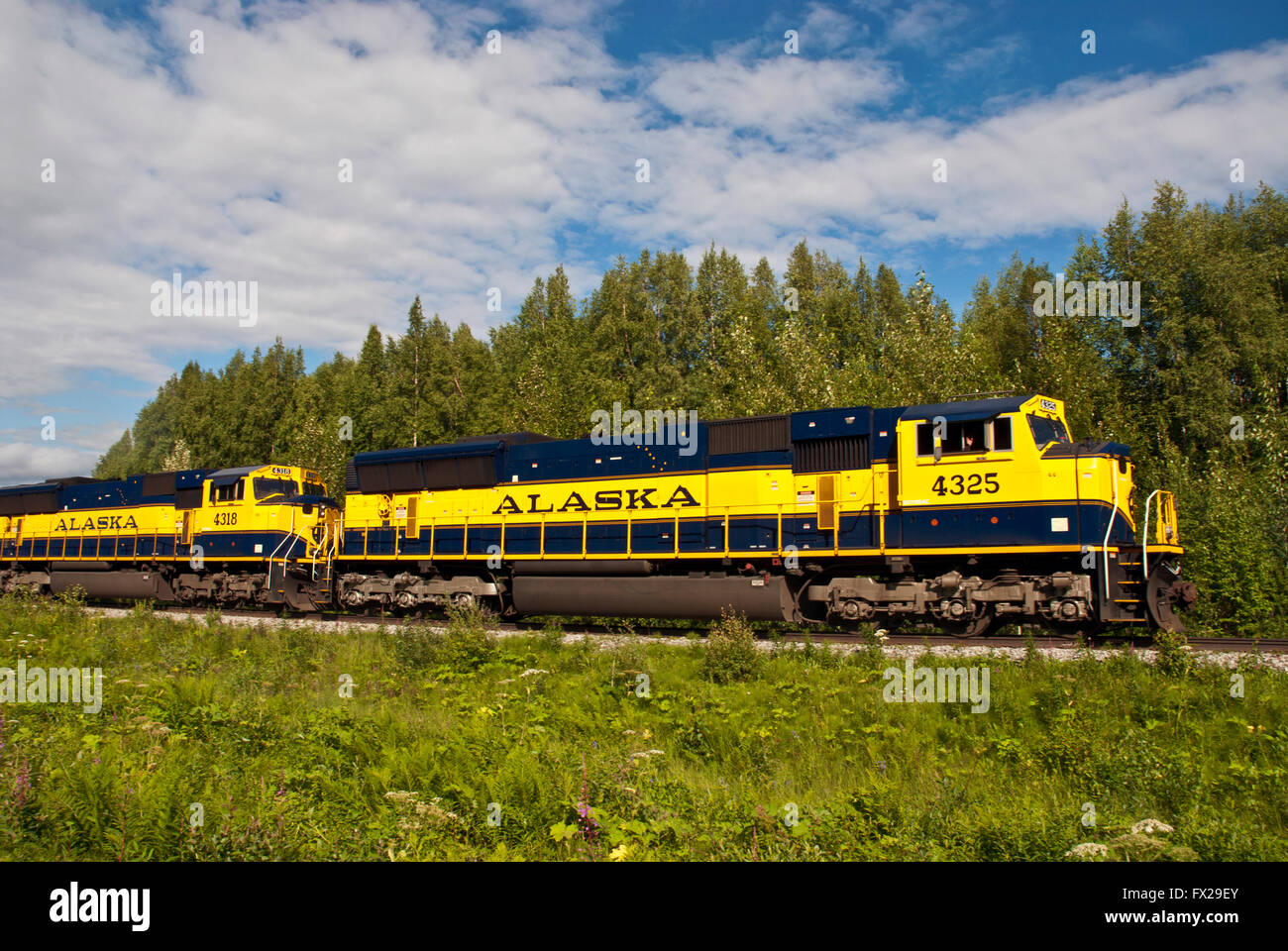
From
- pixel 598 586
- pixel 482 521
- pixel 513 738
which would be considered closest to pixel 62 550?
pixel 482 521

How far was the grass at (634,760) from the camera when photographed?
6.14 m

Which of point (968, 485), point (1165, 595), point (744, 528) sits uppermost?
point (968, 485)

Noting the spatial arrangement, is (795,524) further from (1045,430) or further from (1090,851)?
(1090,851)

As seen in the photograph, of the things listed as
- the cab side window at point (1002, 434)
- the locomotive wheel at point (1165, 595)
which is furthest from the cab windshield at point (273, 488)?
the locomotive wheel at point (1165, 595)

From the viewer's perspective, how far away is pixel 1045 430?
44.2ft

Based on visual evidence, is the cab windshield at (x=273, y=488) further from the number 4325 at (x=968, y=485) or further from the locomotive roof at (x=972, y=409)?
the number 4325 at (x=968, y=485)

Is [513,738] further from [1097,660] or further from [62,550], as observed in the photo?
[62,550]

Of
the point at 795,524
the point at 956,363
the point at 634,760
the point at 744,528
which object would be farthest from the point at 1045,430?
the point at 956,363

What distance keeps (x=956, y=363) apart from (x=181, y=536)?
26882 mm

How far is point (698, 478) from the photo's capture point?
16219 millimetres

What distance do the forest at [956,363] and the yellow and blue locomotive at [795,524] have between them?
7.63ft

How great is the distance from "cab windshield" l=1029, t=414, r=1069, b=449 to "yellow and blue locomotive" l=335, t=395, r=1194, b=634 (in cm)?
4

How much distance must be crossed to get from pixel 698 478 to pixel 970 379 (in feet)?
56.6

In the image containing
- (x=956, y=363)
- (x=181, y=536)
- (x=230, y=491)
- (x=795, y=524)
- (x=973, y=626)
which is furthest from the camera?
(x=956, y=363)
